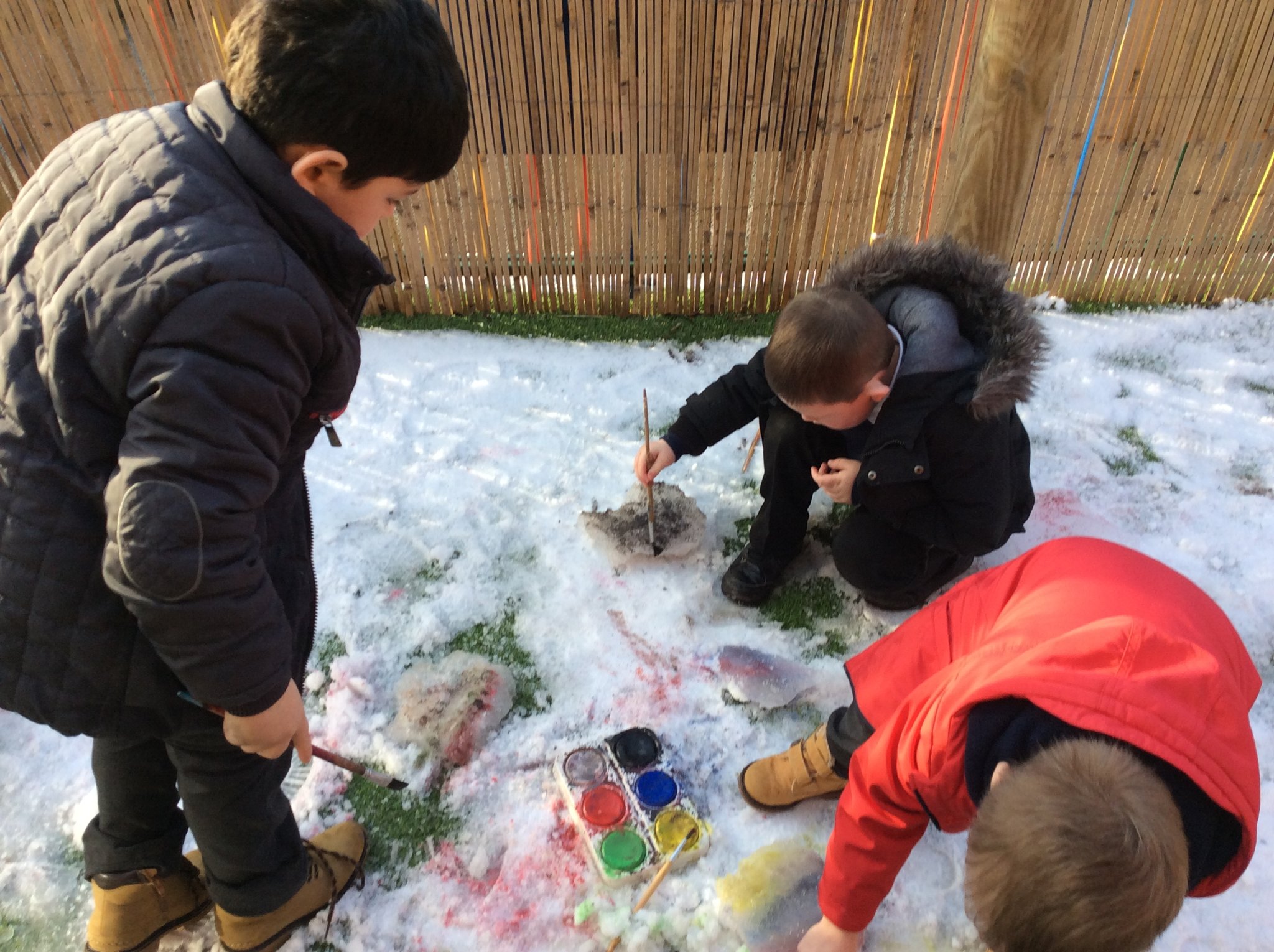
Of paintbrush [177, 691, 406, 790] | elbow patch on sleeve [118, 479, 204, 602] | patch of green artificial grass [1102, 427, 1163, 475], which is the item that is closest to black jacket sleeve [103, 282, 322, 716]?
elbow patch on sleeve [118, 479, 204, 602]

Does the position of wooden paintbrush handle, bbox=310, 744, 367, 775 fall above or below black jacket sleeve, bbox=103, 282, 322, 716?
below

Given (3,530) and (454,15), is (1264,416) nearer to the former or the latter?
(454,15)

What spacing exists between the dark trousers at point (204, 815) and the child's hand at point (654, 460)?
43.5 inches

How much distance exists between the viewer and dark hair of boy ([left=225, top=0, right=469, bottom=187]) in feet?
3.15

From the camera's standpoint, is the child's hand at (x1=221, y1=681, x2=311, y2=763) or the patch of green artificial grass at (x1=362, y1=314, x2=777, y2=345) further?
the patch of green artificial grass at (x1=362, y1=314, x2=777, y2=345)

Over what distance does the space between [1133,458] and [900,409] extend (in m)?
1.44

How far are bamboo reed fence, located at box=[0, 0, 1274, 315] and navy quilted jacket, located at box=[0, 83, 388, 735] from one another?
6.79 feet

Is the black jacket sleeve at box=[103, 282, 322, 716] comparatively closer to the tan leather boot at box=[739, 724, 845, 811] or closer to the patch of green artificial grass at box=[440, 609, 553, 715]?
the patch of green artificial grass at box=[440, 609, 553, 715]

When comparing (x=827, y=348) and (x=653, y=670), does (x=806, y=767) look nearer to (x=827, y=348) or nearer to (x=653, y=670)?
(x=653, y=670)

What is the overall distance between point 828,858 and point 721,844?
39cm

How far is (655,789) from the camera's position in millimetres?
Answer: 1769

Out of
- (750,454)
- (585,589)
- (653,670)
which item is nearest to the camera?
(653,670)

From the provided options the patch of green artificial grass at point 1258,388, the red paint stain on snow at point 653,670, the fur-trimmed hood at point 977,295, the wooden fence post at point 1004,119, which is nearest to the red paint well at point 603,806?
the red paint stain on snow at point 653,670

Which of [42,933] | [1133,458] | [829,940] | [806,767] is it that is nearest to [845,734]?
[806,767]
